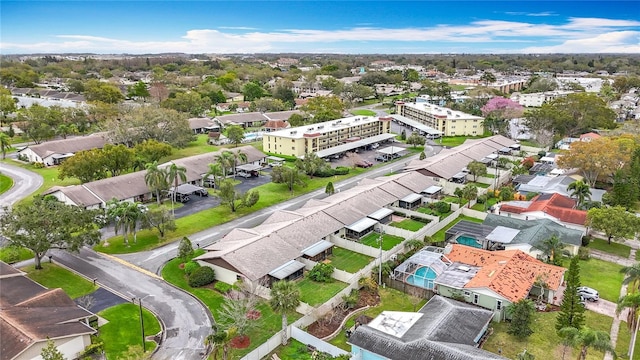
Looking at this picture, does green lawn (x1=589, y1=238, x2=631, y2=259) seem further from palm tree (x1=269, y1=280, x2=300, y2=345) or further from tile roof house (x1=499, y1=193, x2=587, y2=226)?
palm tree (x1=269, y1=280, x2=300, y2=345)

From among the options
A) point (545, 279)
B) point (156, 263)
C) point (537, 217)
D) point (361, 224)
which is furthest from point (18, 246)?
point (537, 217)

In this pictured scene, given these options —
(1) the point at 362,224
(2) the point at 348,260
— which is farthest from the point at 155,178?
(2) the point at 348,260

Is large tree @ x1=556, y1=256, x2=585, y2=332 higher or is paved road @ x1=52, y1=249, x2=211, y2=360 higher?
large tree @ x1=556, y1=256, x2=585, y2=332

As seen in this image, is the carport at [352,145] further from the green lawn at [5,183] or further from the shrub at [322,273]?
the green lawn at [5,183]

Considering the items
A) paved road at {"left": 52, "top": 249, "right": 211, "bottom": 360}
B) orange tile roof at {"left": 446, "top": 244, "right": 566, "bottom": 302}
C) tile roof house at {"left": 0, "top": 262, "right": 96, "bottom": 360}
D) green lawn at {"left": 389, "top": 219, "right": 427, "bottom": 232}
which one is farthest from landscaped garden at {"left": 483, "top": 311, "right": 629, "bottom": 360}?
tile roof house at {"left": 0, "top": 262, "right": 96, "bottom": 360}

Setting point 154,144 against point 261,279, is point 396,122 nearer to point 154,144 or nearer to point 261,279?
point 154,144
